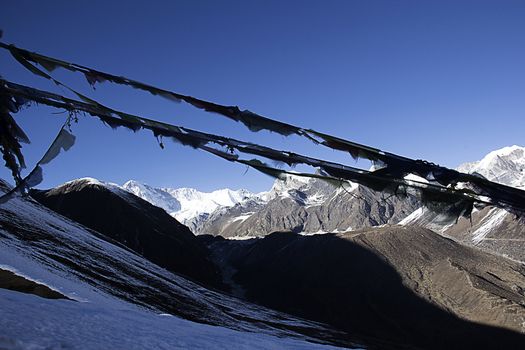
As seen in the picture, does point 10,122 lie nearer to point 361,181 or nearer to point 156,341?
point 156,341

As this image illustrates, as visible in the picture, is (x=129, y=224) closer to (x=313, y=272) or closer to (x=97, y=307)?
→ (x=313, y=272)

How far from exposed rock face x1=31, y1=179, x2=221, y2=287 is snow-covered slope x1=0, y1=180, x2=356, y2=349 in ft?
130

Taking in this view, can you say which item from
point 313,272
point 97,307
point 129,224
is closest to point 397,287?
point 313,272

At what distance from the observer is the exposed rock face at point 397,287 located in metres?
74.2

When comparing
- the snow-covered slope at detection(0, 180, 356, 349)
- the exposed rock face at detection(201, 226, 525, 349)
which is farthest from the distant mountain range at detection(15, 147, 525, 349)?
the snow-covered slope at detection(0, 180, 356, 349)

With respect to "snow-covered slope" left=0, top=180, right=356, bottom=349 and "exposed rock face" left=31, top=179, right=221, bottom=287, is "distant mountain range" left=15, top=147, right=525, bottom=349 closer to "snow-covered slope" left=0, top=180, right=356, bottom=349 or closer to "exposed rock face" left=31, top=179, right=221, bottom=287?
"exposed rock face" left=31, top=179, right=221, bottom=287

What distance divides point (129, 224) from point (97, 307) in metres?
115

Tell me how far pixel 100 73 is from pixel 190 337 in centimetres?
632

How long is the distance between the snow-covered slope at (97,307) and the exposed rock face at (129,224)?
39.6m

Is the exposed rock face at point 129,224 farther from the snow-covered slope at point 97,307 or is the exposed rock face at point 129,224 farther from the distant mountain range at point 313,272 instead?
the snow-covered slope at point 97,307

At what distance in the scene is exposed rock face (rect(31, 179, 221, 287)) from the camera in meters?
112

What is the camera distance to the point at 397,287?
99.2 m

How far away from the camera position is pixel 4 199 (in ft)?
21.7

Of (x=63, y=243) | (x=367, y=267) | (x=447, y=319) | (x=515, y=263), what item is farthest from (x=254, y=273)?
(x=63, y=243)
